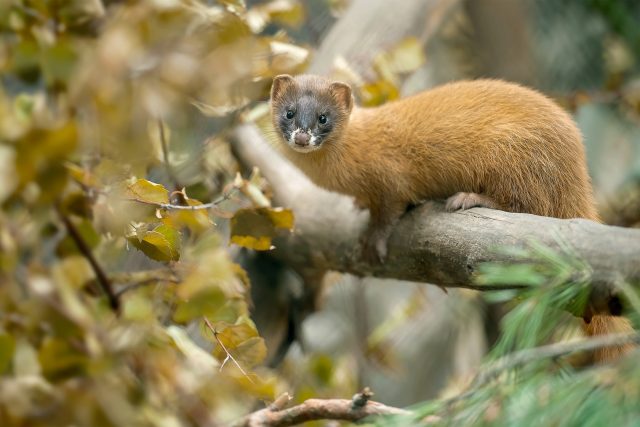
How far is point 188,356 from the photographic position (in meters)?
1.36

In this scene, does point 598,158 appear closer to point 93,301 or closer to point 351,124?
point 351,124

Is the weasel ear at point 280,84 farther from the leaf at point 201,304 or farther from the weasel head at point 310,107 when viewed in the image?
the leaf at point 201,304

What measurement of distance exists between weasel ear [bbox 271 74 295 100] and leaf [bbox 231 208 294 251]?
2.76ft

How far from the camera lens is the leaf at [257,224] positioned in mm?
1965

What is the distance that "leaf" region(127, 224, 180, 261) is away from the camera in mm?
1497

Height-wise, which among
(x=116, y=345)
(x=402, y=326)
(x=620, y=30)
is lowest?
(x=402, y=326)

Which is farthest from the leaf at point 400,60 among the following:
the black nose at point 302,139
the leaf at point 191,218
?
the leaf at point 191,218

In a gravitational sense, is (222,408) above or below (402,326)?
above

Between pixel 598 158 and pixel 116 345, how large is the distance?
4.75 meters

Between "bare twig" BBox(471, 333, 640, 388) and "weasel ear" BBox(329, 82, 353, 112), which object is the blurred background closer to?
"weasel ear" BBox(329, 82, 353, 112)

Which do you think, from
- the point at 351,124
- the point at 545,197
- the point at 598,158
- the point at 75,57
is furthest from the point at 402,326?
the point at 75,57

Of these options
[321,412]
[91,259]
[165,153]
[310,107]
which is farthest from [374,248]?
[91,259]

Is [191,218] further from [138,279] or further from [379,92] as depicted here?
[379,92]

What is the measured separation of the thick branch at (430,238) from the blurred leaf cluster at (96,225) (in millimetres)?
560
